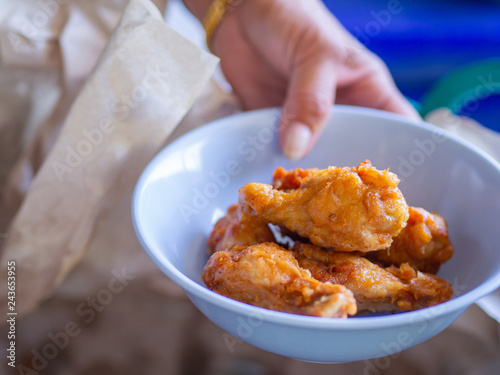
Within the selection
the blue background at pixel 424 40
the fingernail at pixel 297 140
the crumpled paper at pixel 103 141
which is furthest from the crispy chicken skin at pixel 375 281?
the blue background at pixel 424 40

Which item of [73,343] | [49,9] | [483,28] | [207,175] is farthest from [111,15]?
[483,28]

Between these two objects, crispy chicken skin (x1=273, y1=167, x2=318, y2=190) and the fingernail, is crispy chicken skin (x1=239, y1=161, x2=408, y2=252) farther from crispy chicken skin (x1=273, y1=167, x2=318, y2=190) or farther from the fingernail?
the fingernail

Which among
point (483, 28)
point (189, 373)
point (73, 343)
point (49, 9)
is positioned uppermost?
point (483, 28)

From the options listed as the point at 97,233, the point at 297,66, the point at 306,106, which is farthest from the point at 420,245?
the point at 97,233

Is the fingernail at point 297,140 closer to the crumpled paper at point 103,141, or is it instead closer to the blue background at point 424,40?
the crumpled paper at point 103,141

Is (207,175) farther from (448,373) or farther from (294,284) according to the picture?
(448,373)

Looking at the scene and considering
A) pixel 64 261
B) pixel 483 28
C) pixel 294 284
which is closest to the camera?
pixel 294 284

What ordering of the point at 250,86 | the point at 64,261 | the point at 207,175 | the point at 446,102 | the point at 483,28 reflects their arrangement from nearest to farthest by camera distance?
the point at 207,175, the point at 64,261, the point at 250,86, the point at 446,102, the point at 483,28
